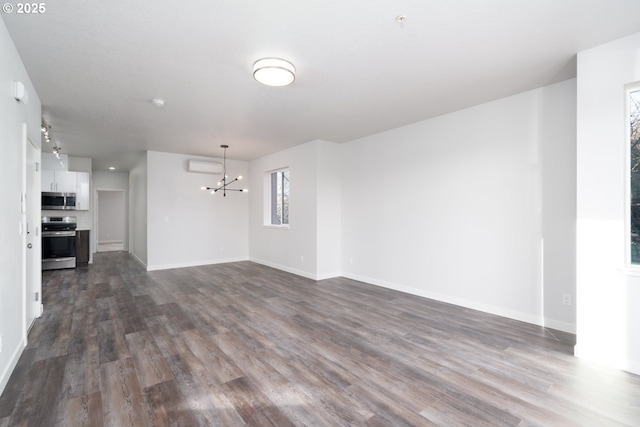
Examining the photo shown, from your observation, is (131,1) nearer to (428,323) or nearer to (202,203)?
(428,323)

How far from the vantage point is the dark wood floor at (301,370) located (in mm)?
1883

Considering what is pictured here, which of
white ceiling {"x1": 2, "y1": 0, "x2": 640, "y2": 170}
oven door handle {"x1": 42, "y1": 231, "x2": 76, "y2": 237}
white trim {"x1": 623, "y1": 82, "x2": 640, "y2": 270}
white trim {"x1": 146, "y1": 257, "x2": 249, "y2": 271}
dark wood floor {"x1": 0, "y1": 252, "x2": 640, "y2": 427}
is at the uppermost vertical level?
white ceiling {"x1": 2, "y1": 0, "x2": 640, "y2": 170}

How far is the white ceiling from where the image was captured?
6.91ft

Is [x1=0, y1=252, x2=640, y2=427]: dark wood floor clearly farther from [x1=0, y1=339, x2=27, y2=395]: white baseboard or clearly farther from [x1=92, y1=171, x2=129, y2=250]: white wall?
[x1=92, y1=171, x2=129, y2=250]: white wall

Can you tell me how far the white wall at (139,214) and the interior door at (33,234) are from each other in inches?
116

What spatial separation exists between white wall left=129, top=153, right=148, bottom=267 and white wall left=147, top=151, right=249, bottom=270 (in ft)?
0.94

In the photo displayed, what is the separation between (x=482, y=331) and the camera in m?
3.21

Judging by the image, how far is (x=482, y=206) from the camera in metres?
3.87

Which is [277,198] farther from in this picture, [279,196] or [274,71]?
[274,71]

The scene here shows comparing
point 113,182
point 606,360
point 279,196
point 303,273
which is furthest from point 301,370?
point 113,182

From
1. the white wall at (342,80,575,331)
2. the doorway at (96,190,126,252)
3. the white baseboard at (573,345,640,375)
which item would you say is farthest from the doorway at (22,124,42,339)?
the doorway at (96,190,126,252)

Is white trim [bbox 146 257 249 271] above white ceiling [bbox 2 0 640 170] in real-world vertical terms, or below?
below

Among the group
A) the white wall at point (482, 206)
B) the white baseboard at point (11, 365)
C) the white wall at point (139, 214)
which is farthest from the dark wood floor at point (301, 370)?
the white wall at point (139, 214)

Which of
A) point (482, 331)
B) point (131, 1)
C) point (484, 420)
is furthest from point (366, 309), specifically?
point (131, 1)
